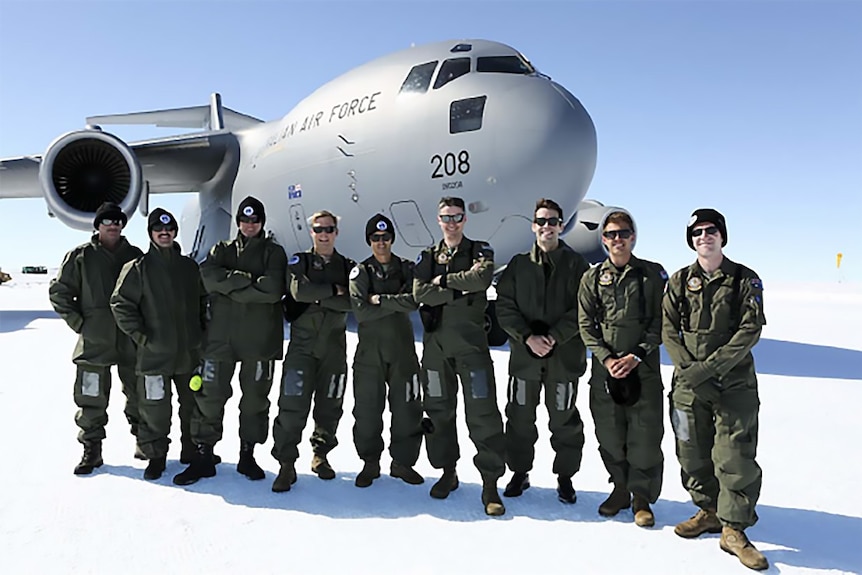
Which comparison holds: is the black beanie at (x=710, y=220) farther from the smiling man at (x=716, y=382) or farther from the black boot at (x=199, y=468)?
the black boot at (x=199, y=468)

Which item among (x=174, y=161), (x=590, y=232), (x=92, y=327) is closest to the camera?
(x=92, y=327)

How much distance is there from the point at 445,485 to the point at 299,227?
271 inches

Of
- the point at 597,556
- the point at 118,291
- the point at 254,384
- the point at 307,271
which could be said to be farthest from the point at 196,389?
the point at 597,556

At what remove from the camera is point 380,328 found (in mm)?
4320

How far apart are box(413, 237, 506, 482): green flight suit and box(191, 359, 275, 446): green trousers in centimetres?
128

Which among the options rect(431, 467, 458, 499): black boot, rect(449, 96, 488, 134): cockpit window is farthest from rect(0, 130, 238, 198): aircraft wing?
rect(431, 467, 458, 499): black boot

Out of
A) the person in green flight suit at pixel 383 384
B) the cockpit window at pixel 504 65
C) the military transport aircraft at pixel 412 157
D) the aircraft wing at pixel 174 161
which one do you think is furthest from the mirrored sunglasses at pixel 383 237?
the aircraft wing at pixel 174 161

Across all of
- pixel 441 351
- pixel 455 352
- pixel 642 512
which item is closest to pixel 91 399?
pixel 441 351

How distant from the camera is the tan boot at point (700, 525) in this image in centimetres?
345

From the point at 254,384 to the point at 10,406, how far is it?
3538 mm

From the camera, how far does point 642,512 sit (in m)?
3.63

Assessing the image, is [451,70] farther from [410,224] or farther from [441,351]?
[441,351]

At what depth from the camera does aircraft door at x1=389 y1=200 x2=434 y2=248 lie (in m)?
8.05

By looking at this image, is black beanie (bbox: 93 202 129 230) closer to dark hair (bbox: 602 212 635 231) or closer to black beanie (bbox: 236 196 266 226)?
black beanie (bbox: 236 196 266 226)
